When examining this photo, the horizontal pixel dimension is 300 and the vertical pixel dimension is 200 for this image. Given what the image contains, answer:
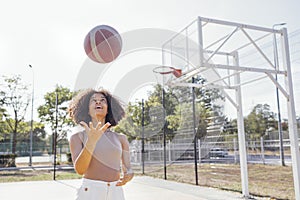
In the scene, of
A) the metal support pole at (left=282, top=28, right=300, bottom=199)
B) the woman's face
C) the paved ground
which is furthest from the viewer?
the paved ground

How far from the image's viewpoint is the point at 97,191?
1.60m

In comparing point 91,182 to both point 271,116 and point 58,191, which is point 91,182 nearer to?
point 58,191

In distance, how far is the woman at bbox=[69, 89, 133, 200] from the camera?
155 cm

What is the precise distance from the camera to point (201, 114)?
9.40 meters

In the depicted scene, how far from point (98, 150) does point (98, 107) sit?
0.26m

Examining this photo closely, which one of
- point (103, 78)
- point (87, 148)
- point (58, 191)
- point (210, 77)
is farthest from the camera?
point (58, 191)

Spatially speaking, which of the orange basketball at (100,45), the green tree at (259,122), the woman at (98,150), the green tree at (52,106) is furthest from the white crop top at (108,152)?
the green tree at (259,122)

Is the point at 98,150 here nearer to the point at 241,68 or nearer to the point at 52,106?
the point at 241,68

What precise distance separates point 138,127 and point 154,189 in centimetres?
663

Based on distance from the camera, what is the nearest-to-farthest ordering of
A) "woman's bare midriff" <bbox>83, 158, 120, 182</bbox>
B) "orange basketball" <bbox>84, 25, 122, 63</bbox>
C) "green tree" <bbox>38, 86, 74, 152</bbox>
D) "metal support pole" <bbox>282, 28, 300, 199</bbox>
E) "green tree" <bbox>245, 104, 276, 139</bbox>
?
"woman's bare midriff" <bbox>83, 158, 120, 182</bbox>, "orange basketball" <bbox>84, 25, 122, 63</bbox>, "metal support pole" <bbox>282, 28, 300, 199</bbox>, "green tree" <bbox>38, 86, 74, 152</bbox>, "green tree" <bbox>245, 104, 276, 139</bbox>

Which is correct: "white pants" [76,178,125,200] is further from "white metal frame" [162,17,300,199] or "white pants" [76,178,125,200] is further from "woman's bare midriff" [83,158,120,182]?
"white metal frame" [162,17,300,199]

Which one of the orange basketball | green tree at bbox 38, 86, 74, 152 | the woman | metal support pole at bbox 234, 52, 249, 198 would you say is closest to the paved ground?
metal support pole at bbox 234, 52, 249, 198

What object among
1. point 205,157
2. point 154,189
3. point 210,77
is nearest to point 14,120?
point 205,157

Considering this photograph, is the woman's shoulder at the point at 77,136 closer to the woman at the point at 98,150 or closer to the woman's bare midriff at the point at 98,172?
the woman at the point at 98,150
